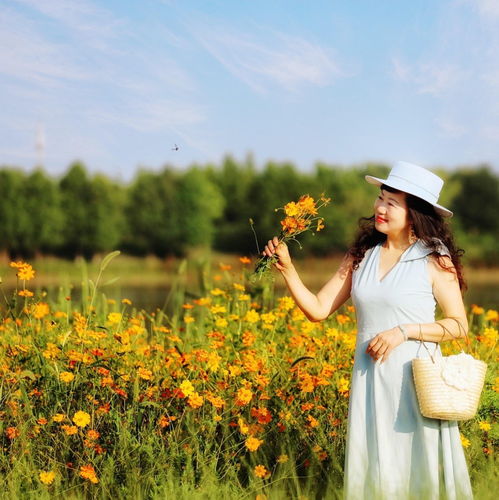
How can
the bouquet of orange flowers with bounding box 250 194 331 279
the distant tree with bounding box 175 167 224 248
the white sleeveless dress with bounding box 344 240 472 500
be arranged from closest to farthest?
the white sleeveless dress with bounding box 344 240 472 500, the bouquet of orange flowers with bounding box 250 194 331 279, the distant tree with bounding box 175 167 224 248

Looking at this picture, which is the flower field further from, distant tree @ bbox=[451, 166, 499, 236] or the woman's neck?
distant tree @ bbox=[451, 166, 499, 236]

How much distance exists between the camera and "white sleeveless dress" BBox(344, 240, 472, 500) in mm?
3010

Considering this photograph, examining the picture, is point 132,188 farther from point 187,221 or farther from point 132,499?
point 132,499

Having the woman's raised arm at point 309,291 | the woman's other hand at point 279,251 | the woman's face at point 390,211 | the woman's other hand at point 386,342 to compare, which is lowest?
the woman's other hand at point 386,342

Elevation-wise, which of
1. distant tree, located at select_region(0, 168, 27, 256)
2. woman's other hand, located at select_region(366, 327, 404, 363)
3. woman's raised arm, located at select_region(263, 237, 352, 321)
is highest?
distant tree, located at select_region(0, 168, 27, 256)

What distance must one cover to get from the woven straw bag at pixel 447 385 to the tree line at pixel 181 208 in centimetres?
3558

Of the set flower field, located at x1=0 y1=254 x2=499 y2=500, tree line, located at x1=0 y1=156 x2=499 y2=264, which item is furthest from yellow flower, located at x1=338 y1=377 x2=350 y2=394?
tree line, located at x1=0 y1=156 x2=499 y2=264

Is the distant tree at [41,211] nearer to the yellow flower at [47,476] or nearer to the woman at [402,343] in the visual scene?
the yellow flower at [47,476]

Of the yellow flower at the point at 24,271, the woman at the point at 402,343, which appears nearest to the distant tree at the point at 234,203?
the yellow flower at the point at 24,271

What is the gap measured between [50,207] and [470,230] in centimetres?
2312

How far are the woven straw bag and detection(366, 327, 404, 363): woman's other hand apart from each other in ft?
0.34

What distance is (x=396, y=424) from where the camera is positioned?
304 centimetres

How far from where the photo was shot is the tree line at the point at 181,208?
4078 cm

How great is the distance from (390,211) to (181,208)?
42.7 m
